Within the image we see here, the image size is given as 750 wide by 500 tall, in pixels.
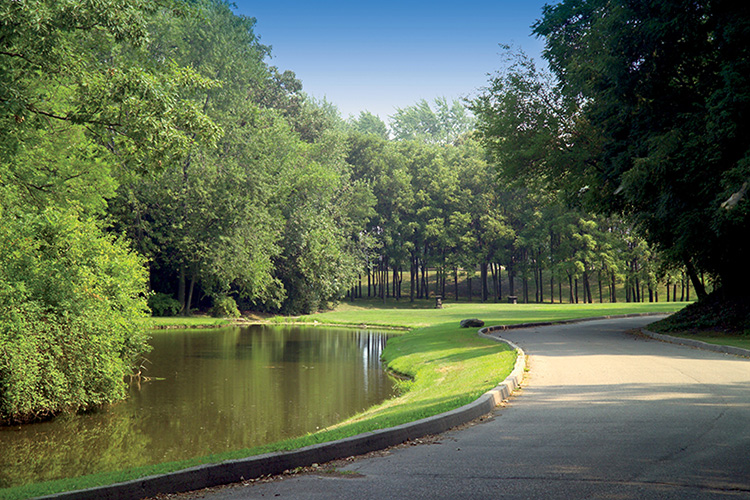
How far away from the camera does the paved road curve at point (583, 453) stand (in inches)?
215

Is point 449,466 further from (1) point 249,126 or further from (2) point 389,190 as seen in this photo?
(2) point 389,190

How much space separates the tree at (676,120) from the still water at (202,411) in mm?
9882

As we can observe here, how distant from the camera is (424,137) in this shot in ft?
451

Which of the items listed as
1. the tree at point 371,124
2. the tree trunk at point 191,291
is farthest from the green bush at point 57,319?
the tree at point 371,124

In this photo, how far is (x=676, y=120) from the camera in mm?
18688

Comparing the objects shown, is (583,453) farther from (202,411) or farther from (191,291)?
(191,291)

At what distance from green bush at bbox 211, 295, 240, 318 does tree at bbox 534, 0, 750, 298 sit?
29.0 m

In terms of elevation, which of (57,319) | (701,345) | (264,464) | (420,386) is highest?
(57,319)

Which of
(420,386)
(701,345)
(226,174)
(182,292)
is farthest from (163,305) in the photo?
(701,345)

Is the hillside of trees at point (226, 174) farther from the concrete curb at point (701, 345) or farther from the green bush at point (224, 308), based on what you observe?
the concrete curb at point (701, 345)

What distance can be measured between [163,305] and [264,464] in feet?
124

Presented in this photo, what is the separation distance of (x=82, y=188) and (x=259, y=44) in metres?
38.1

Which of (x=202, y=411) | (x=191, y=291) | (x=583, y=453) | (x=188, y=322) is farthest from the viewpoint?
(x=191, y=291)

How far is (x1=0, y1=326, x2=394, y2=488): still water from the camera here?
11125mm
